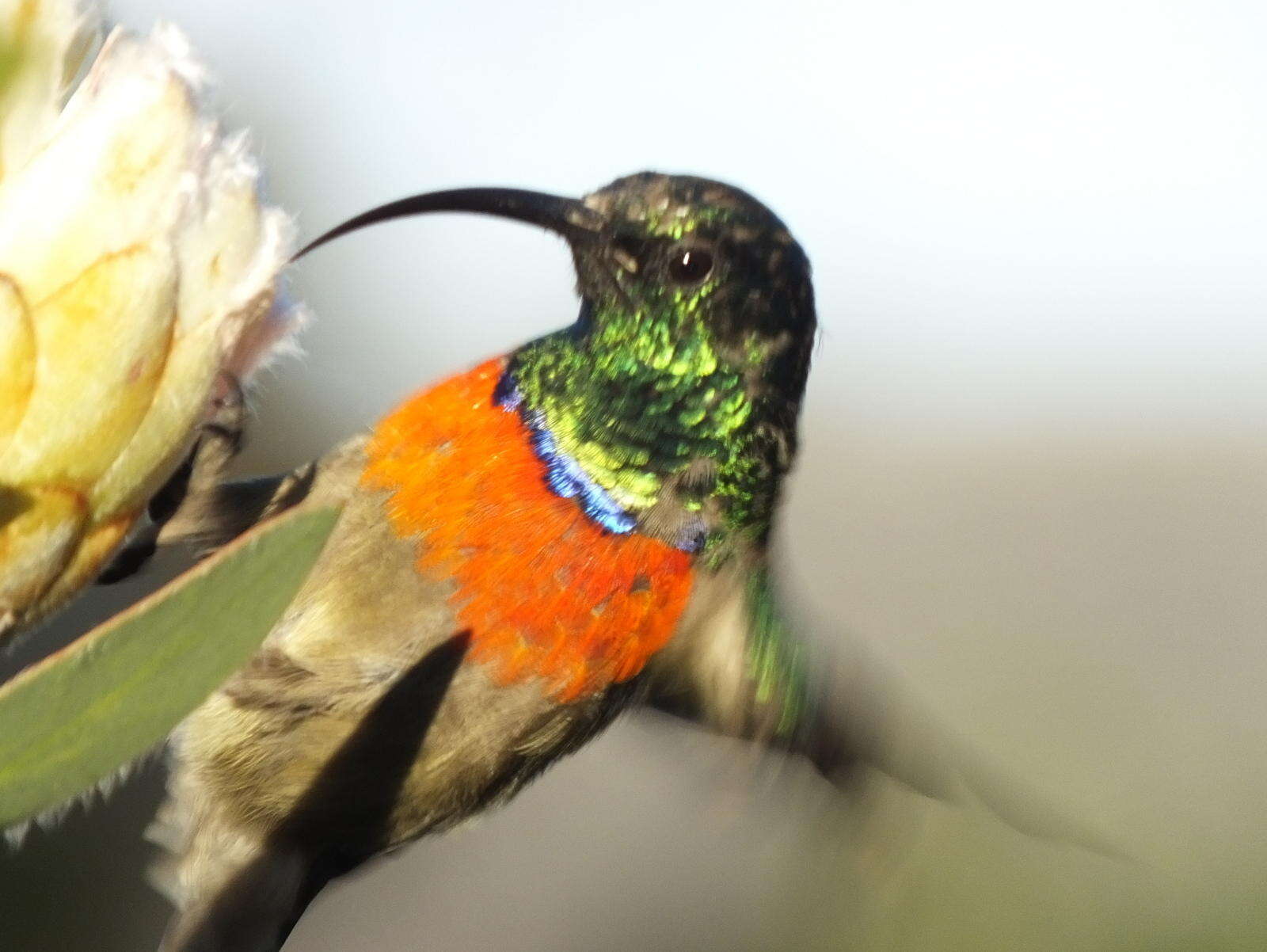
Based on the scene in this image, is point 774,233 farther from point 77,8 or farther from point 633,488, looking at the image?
point 77,8

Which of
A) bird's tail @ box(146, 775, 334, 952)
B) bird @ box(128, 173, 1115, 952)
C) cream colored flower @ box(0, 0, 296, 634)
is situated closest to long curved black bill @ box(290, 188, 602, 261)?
bird @ box(128, 173, 1115, 952)

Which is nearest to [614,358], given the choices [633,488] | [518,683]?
[633,488]

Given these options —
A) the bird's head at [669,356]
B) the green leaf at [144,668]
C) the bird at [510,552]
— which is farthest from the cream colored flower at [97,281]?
the bird's head at [669,356]

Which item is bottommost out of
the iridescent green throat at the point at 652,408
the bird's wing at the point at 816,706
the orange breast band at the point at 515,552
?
the bird's wing at the point at 816,706

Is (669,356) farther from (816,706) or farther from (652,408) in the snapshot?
(816,706)

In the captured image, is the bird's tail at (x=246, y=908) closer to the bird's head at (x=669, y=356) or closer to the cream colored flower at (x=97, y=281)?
the bird's head at (x=669, y=356)

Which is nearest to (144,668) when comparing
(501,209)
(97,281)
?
(97,281)
